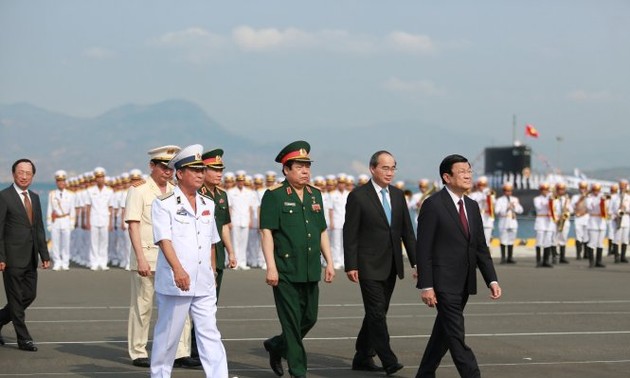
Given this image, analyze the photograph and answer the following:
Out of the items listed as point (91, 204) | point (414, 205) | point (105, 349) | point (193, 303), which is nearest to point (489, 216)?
point (414, 205)

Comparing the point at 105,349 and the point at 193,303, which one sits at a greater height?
the point at 193,303

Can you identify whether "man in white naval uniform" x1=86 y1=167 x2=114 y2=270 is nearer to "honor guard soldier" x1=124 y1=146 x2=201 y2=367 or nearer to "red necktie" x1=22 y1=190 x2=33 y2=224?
"red necktie" x1=22 y1=190 x2=33 y2=224

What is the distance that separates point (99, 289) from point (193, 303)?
11.5 m

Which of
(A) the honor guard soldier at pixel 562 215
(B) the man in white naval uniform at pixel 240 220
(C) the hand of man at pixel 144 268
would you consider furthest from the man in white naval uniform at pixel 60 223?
(C) the hand of man at pixel 144 268

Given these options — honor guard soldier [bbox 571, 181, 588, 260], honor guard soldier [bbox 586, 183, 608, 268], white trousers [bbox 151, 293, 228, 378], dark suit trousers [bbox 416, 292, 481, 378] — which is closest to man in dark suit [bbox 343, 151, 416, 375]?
dark suit trousers [bbox 416, 292, 481, 378]

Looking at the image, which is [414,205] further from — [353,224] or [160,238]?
[160,238]

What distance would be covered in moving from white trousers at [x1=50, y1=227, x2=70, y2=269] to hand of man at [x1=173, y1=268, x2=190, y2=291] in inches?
694

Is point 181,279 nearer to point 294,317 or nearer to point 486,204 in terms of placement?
point 294,317

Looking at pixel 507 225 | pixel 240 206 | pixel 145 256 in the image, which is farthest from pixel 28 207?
pixel 507 225

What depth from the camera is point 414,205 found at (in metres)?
33.3

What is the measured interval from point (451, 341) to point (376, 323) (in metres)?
1.39

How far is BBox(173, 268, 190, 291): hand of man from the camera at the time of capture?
30.0 ft

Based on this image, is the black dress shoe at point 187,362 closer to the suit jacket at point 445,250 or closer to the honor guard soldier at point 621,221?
the suit jacket at point 445,250

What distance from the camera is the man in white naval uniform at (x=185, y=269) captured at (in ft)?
30.5
